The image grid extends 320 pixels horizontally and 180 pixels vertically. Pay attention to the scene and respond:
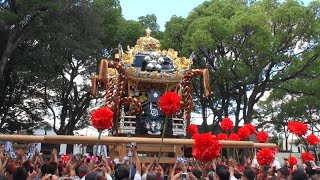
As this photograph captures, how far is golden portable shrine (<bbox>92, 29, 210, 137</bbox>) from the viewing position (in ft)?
64.5

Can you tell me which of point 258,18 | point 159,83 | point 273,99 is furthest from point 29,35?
point 273,99

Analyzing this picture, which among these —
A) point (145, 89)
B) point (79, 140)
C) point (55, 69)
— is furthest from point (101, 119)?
point (55, 69)

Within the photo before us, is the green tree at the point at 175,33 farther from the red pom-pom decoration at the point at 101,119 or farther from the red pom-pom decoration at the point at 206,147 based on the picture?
the red pom-pom decoration at the point at 206,147

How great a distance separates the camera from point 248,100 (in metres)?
30.1

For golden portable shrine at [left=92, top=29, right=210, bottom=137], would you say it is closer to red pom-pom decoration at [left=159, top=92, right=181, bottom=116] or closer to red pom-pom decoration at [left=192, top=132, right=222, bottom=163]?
red pom-pom decoration at [left=159, top=92, right=181, bottom=116]

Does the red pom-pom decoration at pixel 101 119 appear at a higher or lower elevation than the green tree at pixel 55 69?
lower

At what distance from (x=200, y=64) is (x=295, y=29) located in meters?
6.44

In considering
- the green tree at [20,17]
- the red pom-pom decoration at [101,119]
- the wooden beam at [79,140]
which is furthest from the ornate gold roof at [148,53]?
the red pom-pom decoration at [101,119]

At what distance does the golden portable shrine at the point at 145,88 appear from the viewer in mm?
19672

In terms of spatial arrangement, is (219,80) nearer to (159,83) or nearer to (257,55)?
(257,55)

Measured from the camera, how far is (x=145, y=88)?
20359 millimetres

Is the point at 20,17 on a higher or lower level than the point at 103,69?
higher

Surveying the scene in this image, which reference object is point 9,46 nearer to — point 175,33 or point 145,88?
point 145,88

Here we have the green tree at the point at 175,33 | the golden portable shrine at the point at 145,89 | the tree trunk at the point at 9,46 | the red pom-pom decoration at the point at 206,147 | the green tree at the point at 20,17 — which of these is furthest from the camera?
the green tree at the point at 175,33
